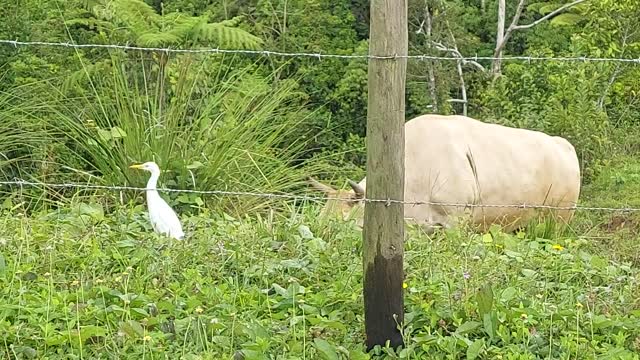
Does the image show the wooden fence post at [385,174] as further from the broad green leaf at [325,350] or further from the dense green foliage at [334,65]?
the dense green foliage at [334,65]

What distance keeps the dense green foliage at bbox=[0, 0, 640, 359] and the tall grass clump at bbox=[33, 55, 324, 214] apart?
2cm

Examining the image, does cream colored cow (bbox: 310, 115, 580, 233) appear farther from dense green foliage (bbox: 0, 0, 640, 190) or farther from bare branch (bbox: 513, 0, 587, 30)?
bare branch (bbox: 513, 0, 587, 30)

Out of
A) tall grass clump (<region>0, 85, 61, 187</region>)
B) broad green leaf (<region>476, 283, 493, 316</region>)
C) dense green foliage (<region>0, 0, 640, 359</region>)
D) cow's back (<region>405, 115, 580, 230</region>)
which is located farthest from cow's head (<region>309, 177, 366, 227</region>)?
tall grass clump (<region>0, 85, 61, 187</region>)

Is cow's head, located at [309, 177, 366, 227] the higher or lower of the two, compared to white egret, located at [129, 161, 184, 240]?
lower

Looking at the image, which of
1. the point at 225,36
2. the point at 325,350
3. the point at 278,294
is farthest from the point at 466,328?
the point at 225,36

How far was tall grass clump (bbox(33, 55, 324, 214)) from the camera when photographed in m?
6.95

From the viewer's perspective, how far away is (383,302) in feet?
12.6

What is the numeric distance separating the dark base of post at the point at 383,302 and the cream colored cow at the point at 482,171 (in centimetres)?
294

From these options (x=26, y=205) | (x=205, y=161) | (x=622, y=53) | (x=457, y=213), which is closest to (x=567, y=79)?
(x=622, y=53)

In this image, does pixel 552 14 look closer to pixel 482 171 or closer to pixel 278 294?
pixel 482 171

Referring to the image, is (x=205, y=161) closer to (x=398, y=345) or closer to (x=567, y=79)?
(x=398, y=345)

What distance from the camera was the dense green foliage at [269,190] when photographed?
3906mm

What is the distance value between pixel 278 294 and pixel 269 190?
2.78 meters

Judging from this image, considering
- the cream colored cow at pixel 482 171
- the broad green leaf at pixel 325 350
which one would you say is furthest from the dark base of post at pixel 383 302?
the cream colored cow at pixel 482 171
